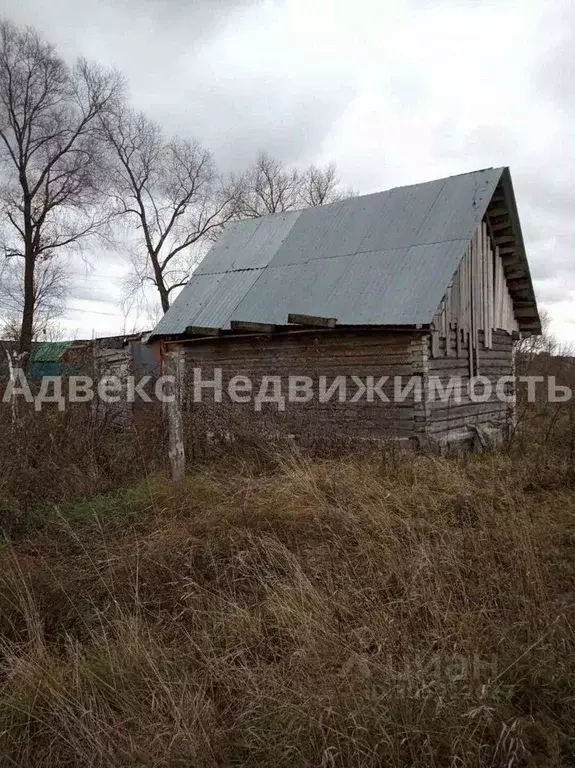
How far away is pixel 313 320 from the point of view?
8836mm

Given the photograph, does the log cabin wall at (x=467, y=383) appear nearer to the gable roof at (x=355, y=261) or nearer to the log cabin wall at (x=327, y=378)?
the log cabin wall at (x=327, y=378)

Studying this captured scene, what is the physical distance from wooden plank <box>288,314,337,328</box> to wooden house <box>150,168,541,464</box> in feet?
0.06

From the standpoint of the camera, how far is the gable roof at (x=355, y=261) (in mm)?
9344

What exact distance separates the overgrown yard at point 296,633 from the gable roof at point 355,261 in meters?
4.97

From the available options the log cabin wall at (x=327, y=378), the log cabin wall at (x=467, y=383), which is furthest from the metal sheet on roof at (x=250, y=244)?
the log cabin wall at (x=467, y=383)

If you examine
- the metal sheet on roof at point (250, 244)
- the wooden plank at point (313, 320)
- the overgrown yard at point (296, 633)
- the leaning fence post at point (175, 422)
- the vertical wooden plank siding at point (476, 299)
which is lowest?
the overgrown yard at point (296, 633)

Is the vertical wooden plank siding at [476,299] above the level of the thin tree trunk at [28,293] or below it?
below

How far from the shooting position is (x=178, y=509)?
513 centimetres

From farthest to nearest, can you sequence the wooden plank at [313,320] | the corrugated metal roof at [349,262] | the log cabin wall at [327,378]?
the corrugated metal roof at [349,262]
the wooden plank at [313,320]
the log cabin wall at [327,378]

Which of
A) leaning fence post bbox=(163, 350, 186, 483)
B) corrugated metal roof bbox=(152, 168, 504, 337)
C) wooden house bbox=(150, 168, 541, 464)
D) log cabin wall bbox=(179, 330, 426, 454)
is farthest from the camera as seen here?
corrugated metal roof bbox=(152, 168, 504, 337)

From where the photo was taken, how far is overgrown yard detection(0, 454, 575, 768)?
2314 millimetres

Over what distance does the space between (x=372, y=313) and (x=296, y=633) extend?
686cm

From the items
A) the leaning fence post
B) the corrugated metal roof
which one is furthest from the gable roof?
the leaning fence post

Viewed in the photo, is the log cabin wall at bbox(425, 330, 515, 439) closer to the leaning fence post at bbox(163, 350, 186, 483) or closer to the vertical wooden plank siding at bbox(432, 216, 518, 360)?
the vertical wooden plank siding at bbox(432, 216, 518, 360)
